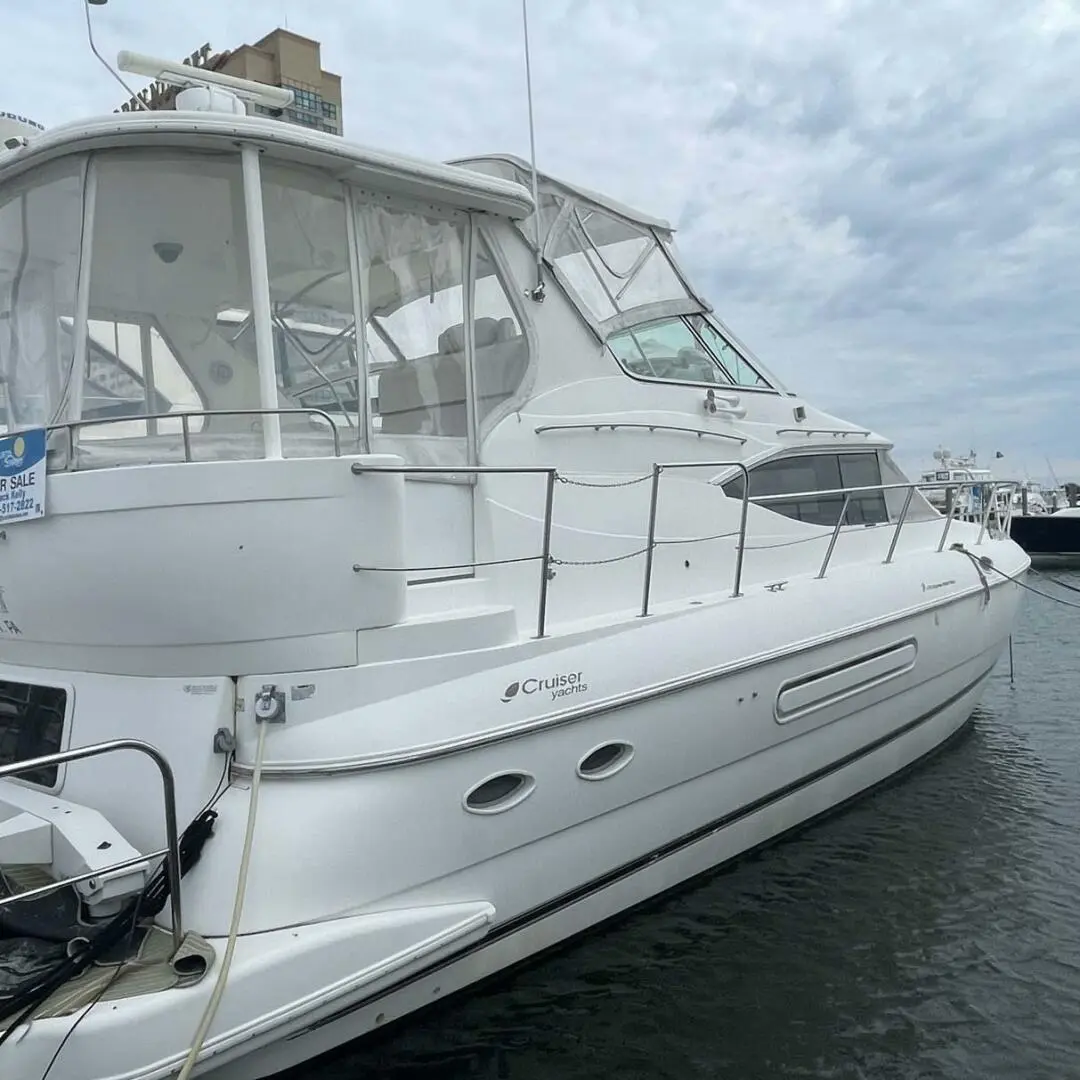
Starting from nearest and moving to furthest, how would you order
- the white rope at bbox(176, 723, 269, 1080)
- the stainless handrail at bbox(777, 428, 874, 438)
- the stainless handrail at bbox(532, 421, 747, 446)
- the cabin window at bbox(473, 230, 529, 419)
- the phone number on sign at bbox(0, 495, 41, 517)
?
the white rope at bbox(176, 723, 269, 1080) < the phone number on sign at bbox(0, 495, 41, 517) < the cabin window at bbox(473, 230, 529, 419) < the stainless handrail at bbox(532, 421, 747, 446) < the stainless handrail at bbox(777, 428, 874, 438)

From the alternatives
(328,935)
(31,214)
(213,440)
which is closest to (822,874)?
(328,935)

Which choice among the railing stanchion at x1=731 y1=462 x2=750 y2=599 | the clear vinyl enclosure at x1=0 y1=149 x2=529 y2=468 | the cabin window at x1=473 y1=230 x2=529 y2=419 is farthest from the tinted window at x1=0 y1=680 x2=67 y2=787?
the railing stanchion at x1=731 y1=462 x2=750 y2=599

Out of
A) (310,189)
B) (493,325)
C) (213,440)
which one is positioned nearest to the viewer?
(213,440)

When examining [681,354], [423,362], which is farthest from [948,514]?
[423,362]

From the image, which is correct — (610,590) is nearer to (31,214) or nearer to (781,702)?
(781,702)

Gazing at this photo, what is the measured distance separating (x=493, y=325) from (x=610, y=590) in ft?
4.67

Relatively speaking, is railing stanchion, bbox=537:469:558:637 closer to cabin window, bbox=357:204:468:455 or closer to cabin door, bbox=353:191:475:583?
cabin door, bbox=353:191:475:583

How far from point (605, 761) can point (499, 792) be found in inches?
22.9

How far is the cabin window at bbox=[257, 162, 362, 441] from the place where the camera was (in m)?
3.58

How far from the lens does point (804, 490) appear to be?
6.17m

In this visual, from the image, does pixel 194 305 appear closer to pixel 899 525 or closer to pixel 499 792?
pixel 499 792

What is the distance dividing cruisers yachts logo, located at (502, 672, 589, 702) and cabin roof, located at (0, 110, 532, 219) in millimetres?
2112

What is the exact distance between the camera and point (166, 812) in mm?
2797

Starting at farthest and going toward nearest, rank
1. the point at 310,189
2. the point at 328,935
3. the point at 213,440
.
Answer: the point at 310,189 → the point at 213,440 → the point at 328,935
